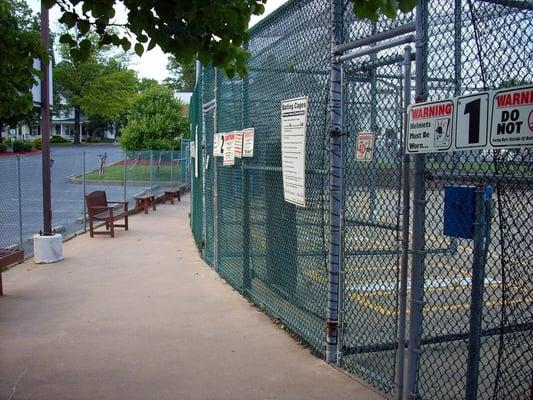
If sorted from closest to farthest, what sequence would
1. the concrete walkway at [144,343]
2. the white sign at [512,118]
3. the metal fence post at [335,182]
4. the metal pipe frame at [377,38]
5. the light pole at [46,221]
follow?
the white sign at [512,118]
the metal pipe frame at [377,38]
the concrete walkway at [144,343]
the metal fence post at [335,182]
the light pole at [46,221]

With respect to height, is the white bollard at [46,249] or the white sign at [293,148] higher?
the white sign at [293,148]

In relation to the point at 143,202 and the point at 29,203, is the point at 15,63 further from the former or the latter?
the point at 29,203

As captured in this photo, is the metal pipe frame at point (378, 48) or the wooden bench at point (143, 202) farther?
the wooden bench at point (143, 202)

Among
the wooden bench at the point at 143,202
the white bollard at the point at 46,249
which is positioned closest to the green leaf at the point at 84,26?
the white bollard at the point at 46,249

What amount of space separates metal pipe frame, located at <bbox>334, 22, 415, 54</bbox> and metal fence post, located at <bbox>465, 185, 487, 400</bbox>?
1161mm

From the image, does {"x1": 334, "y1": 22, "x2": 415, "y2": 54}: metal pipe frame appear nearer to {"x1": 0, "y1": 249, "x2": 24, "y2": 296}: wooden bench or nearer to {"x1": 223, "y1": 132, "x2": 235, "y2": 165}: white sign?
{"x1": 223, "y1": 132, "x2": 235, "y2": 165}: white sign

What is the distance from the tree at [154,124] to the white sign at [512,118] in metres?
27.3

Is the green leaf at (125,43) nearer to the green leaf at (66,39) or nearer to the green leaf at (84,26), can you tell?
the green leaf at (84,26)

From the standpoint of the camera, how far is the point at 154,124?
29203 mm

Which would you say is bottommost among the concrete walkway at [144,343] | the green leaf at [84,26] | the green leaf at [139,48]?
the concrete walkway at [144,343]

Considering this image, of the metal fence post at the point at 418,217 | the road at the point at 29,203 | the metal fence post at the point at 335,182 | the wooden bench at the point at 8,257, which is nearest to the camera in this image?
the metal fence post at the point at 418,217

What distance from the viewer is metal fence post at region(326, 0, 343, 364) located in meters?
4.59

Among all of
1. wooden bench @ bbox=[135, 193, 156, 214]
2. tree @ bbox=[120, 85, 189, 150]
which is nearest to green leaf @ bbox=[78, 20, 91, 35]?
wooden bench @ bbox=[135, 193, 156, 214]

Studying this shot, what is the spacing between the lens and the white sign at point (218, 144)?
7860mm
